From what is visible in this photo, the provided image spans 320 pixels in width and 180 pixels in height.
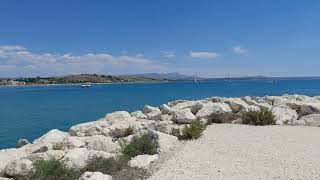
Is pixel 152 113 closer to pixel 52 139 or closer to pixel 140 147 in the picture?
pixel 52 139

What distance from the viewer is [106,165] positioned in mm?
10391

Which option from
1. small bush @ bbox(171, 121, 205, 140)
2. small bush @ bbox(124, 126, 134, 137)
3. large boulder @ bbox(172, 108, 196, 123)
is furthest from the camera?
large boulder @ bbox(172, 108, 196, 123)

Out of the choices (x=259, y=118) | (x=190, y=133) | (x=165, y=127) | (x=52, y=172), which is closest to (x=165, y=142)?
(x=190, y=133)

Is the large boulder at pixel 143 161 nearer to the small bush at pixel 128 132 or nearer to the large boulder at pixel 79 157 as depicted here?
the large boulder at pixel 79 157

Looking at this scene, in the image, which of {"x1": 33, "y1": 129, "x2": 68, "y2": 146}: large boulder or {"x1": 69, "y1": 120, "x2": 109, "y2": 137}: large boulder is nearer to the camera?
{"x1": 33, "y1": 129, "x2": 68, "y2": 146}: large boulder

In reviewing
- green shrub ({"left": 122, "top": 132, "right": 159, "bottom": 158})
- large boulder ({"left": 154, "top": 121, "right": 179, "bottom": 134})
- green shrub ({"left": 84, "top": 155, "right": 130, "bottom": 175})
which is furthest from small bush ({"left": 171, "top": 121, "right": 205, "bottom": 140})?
green shrub ({"left": 84, "top": 155, "right": 130, "bottom": 175})

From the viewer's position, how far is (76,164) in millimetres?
10844

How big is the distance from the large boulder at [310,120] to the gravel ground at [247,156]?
142 centimetres

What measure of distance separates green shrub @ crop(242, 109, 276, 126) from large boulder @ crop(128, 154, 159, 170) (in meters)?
7.03

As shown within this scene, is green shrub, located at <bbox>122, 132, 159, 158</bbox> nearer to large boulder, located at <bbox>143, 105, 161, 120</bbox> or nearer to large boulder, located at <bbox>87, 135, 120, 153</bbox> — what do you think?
large boulder, located at <bbox>87, 135, 120, 153</bbox>

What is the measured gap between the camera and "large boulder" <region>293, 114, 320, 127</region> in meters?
17.6

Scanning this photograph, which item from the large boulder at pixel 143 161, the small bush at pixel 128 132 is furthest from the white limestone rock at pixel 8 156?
the small bush at pixel 128 132

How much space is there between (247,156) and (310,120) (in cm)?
734

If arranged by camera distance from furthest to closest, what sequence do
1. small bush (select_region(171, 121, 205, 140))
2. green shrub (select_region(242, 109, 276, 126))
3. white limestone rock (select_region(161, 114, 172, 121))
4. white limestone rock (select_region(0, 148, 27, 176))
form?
white limestone rock (select_region(161, 114, 172, 121)) → green shrub (select_region(242, 109, 276, 126)) → small bush (select_region(171, 121, 205, 140)) → white limestone rock (select_region(0, 148, 27, 176))
